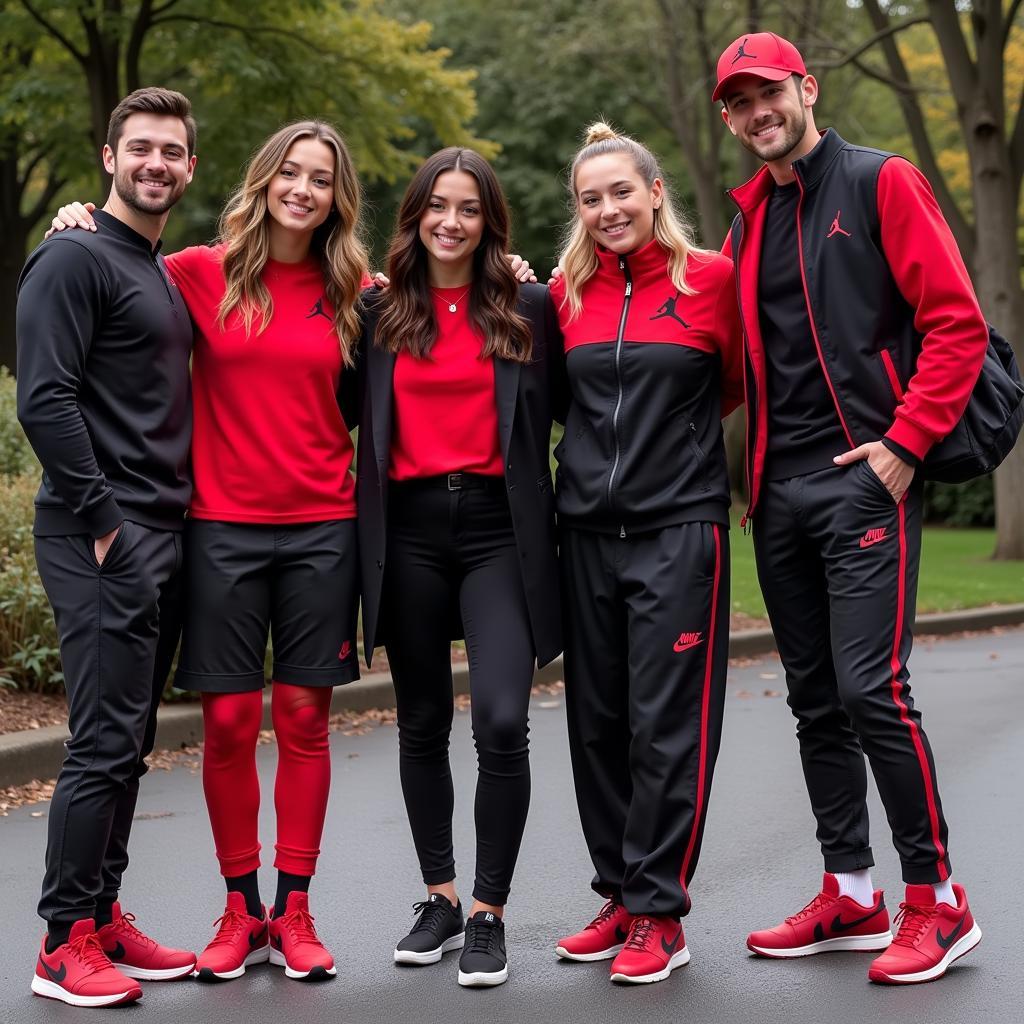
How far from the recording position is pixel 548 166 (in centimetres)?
3359

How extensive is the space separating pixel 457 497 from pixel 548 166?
3003 cm

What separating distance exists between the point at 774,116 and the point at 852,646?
159cm

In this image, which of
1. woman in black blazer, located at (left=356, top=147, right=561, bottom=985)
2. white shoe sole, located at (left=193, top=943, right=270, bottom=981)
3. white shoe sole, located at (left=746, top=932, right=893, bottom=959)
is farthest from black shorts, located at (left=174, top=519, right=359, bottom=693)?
white shoe sole, located at (left=746, top=932, right=893, bottom=959)

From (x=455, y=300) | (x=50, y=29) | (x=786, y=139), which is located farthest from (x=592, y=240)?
(x=50, y=29)

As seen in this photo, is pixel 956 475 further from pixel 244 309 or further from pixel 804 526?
pixel 244 309

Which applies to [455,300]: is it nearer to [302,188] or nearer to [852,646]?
[302,188]

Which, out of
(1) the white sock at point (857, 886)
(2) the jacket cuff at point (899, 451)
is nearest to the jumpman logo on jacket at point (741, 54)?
(2) the jacket cuff at point (899, 451)

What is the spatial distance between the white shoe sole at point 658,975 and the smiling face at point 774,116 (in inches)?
93.3

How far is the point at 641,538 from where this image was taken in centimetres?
454

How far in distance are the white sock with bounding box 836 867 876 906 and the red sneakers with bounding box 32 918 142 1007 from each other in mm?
2075

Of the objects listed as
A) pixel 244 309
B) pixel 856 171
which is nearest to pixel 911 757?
pixel 856 171

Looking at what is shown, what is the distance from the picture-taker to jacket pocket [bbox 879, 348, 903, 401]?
4.42m

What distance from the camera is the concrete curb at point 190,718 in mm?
6793

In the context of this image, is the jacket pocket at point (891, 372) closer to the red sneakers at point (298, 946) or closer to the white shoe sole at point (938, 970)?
the white shoe sole at point (938, 970)
